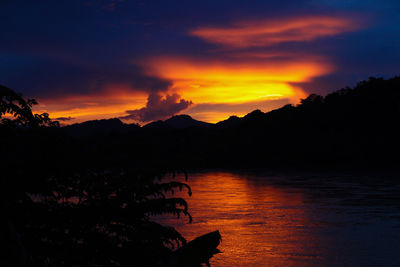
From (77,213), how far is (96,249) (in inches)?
17.9

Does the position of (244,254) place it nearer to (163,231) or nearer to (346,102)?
(163,231)

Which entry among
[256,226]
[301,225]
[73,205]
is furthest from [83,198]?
[301,225]

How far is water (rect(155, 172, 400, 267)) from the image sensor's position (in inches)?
754

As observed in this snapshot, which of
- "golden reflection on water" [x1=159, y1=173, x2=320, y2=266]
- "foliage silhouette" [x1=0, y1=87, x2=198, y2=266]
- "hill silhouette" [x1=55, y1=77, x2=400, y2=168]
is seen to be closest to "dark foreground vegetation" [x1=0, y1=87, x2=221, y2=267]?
"foliage silhouette" [x1=0, y1=87, x2=198, y2=266]

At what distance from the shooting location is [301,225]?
87.3ft

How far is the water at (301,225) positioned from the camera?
19141 millimetres

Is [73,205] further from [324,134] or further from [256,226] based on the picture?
[324,134]

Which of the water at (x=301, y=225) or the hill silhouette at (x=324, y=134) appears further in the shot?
the hill silhouette at (x=324, y=134)

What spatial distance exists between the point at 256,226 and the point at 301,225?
2750 mm

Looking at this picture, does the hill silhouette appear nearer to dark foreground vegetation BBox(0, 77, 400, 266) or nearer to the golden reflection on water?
the golden reflection on water

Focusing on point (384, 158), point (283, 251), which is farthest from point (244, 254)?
→ point (384, 158)

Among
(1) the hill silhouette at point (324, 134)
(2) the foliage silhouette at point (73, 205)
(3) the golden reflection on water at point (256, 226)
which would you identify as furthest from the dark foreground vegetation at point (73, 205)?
(1) the hill silhouette at point (324, 134)

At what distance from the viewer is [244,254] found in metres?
19.8

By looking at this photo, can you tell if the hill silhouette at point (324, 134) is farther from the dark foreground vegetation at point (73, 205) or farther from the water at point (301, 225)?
the dark foreground vegetation at point (73, 205)
